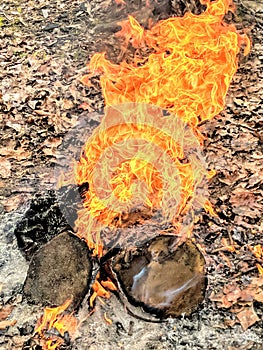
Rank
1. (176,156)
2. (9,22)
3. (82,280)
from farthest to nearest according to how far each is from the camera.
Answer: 1. (9,22)
2. (176,156)
3. (82,280)

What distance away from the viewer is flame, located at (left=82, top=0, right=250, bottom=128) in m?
5.20

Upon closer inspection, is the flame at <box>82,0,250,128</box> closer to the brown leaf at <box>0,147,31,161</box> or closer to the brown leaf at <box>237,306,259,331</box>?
the brown leaf at <box>0,147,31,161</box>

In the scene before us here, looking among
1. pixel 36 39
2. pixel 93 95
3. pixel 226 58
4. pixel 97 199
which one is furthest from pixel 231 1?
pixel 97 199

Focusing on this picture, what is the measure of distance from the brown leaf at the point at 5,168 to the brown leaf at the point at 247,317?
2.99 m

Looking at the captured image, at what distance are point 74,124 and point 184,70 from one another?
154cm

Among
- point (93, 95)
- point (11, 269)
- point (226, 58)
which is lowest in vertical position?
point (11, 269)

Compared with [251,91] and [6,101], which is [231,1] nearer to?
[251,91]

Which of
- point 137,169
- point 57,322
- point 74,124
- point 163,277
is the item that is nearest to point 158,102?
point 137,169

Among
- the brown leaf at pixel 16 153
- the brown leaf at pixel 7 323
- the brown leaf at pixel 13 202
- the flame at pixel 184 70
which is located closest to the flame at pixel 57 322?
the brown leaf at pixel 7 323

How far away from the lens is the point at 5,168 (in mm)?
5328

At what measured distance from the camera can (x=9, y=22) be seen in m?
7.50

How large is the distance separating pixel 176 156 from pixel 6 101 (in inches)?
103

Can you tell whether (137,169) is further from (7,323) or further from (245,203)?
(7,323)

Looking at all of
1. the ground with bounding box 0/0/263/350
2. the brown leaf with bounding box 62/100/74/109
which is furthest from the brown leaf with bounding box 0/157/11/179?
the brown leaf with bounding box 62/100/74/109
